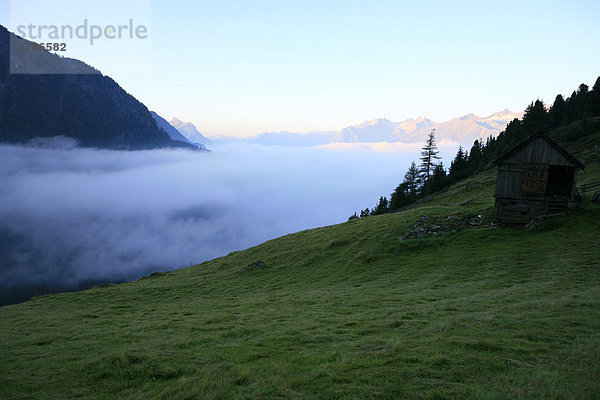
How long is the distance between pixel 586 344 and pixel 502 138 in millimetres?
119679

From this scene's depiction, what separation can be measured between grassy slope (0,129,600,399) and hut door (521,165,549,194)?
11.9 feet

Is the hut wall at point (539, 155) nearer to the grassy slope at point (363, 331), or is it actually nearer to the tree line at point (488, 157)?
the grassy slope at point (363, 331)

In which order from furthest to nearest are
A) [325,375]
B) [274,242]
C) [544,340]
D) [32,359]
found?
[274,242] < [32,359] < [544,340] < [325,375]

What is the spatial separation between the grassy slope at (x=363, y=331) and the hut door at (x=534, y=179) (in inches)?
143

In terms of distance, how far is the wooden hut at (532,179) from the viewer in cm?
3067

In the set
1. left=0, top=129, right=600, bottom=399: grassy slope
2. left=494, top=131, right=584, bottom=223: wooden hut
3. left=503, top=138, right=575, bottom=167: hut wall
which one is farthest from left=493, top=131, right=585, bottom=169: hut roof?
left=0, top=129, right=600, bottom=399: grassy slope

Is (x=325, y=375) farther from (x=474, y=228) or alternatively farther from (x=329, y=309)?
(x=474, y=228)

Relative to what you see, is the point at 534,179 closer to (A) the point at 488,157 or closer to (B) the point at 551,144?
(B) the point at 551,144

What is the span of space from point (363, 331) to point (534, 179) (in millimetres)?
29138

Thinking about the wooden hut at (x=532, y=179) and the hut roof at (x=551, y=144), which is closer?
the hut roof at (x=551, y=144)

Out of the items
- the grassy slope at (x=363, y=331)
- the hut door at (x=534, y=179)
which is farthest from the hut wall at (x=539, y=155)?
the grassy slope at (x=363, y=331)

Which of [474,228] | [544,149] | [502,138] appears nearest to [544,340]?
[474,228]

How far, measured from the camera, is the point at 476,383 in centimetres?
775

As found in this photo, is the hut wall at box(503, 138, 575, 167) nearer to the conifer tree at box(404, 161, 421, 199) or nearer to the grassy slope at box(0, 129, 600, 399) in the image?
the grassy slope at box(0, 129, 600, 399)
